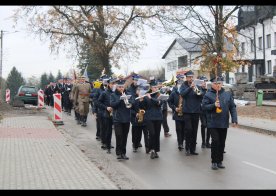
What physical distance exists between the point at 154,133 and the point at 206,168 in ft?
5.83

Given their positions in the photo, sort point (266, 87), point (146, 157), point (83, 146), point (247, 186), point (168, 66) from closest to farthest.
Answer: point (247, 186)
point (146, 157)
point (83, 146)
point (266, 87)
point (168, 66)

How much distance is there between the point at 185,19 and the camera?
1166 inches

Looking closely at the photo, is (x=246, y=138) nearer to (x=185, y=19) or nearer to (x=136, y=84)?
(x=136, y=84)

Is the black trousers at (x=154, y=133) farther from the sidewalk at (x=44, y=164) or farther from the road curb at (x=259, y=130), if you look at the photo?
the road curb at (x=259, y=130)

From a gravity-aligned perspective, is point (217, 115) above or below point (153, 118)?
above

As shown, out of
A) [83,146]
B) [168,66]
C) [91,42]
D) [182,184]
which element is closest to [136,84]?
[83,146]

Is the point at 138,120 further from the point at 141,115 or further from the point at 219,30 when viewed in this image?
the point at 219,30

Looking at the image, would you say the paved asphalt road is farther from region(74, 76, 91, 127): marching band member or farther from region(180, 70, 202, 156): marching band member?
region(74, 76, 91, 127): marching band member

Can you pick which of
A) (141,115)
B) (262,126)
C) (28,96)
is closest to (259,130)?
(262,126)

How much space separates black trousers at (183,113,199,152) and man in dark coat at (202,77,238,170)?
1548 millimetres

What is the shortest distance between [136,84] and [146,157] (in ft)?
5.78

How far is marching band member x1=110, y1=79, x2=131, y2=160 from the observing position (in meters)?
10.5

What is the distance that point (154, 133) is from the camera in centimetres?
1080

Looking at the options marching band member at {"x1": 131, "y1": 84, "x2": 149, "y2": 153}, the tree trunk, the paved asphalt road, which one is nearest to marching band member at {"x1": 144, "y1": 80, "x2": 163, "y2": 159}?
marching band member at {"x1": 131, "y1": 84, "x2": 149, "y2": 153}
